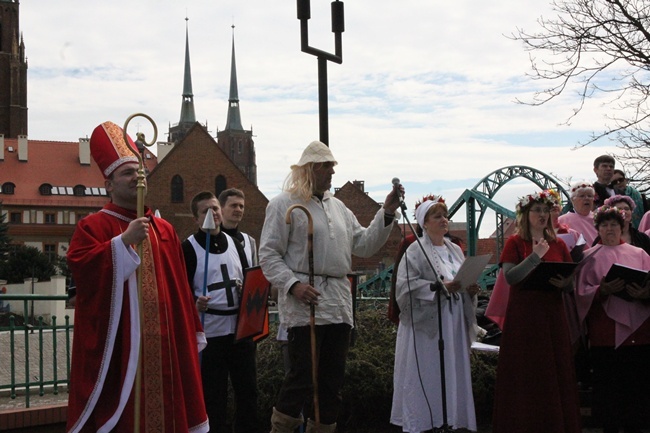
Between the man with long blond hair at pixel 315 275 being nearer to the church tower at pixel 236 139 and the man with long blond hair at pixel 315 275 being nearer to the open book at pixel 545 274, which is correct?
the open book at pixel 545 274

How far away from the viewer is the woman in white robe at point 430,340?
23.3ft

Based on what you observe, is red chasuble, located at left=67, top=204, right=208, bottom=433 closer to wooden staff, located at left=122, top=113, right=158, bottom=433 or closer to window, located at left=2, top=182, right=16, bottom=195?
wooden staff, located at left=122, top=113, right=158, bottom=433

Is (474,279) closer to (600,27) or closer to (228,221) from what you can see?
(228,221)

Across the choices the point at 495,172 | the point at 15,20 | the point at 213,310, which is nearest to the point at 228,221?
the point at 213,310

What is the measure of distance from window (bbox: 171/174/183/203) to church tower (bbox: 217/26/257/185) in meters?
54.8

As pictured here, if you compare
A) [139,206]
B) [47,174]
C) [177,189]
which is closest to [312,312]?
[139,206]

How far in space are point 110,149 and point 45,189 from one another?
75500 mm

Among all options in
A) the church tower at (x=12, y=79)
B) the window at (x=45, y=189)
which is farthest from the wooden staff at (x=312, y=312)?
the church tower at (x=12, y=79)

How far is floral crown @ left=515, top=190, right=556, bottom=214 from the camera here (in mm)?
6945

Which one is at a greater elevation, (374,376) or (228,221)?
(228,221)

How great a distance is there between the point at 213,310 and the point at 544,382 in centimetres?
259

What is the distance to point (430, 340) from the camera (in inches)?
283

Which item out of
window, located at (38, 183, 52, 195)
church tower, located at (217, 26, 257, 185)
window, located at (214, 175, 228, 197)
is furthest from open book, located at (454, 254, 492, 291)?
church tower, located at (217, 26, 257, 185)

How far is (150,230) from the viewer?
511 cm
